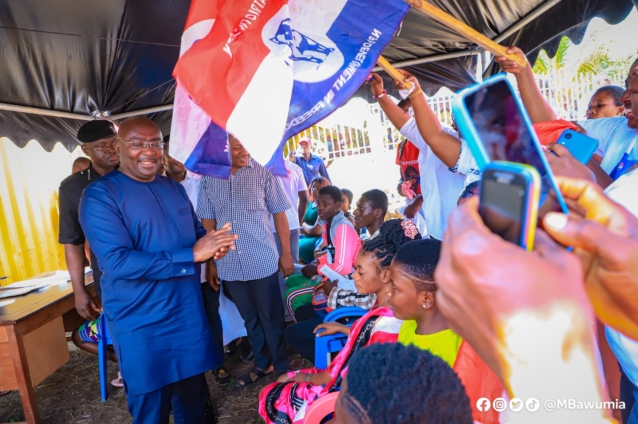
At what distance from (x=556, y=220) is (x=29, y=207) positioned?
22.6ft

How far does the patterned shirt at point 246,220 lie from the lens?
11.3 ft

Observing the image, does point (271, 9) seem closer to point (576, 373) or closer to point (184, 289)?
point (184, 289)

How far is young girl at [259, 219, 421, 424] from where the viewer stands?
2057 millimetres

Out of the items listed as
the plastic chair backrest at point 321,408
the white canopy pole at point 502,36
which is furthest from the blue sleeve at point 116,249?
the white canopy pole at point 502,36

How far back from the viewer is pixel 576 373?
45cm

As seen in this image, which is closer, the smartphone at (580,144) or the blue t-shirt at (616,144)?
the smartphone at (580,144)

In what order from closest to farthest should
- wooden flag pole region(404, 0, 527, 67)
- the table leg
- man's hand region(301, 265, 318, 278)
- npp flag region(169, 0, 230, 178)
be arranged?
wooden flag pole region(404, 0, 527, 67), npp flag region(169, 0, 230, 178), the table leg, man's hand region(301, 265, 318, 278)

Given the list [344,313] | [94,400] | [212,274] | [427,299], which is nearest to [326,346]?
[344,313]

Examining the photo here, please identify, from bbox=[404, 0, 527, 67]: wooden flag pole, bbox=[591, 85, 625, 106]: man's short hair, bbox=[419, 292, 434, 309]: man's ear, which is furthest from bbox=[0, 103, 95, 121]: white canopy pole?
bbox=[591, 85, 625, 106]: man's short hair

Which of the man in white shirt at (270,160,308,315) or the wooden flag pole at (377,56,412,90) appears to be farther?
the man in white shirt at (270,160,308,315)

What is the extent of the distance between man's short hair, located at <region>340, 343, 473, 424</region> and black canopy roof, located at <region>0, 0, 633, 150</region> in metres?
3.29

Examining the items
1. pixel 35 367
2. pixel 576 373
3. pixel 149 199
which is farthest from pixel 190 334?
pixel 576 373

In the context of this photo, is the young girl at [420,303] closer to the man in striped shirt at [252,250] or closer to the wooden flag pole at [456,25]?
the wooden flag pole at [456,25]

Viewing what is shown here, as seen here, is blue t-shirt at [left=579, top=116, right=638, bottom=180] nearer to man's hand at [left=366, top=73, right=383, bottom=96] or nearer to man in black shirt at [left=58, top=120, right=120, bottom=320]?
man's hand at [left=366, top=73, right=383, bottom=96]
